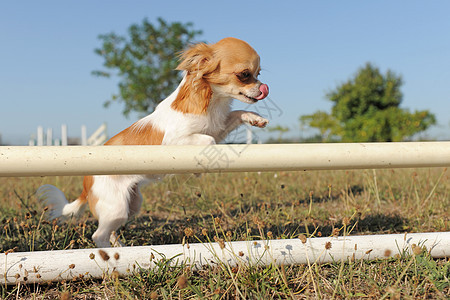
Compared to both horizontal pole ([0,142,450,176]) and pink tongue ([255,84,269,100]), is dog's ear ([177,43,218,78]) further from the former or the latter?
horizontal pole ([0,142,450,176])

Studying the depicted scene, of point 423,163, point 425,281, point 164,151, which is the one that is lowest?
point 425,281

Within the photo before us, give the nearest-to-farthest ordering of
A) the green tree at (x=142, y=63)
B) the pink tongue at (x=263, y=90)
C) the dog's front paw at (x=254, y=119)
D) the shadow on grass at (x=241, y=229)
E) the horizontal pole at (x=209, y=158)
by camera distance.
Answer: the horizontal pole at (x=209, y=158) < the pink tongue at (x=263, y=90) < the dog's front paw at (x=254, y=119) < the shadow on grass at (x=241, y=229) < the green tree at (x=142, y=63)

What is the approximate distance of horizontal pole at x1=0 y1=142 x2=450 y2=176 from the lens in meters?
1.59

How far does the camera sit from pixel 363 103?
1781 cm

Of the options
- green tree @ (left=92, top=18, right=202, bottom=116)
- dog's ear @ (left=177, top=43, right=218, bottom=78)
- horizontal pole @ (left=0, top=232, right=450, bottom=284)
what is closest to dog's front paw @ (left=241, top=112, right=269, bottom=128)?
dog's ear @ (left=177, top=43, right=218, bottom=78)

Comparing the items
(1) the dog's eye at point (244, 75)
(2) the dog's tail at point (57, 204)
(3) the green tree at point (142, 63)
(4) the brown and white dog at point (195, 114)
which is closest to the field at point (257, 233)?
(2) the dog's tail at point (57, 204)

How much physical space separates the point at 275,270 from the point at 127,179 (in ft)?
4.67

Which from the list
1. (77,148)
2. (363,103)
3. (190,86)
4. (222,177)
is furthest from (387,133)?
(77,148)

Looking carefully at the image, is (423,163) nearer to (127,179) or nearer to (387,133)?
(127,179)

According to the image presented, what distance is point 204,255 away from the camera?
210 cm

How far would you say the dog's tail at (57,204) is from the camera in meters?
3.12

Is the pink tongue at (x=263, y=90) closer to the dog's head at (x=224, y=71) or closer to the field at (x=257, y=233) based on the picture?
the dog's head at (x=224, y=71)

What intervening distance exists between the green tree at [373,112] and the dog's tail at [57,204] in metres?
14.8

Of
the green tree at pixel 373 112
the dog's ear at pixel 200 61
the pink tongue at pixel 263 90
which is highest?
the green tree at pixel 373 112
